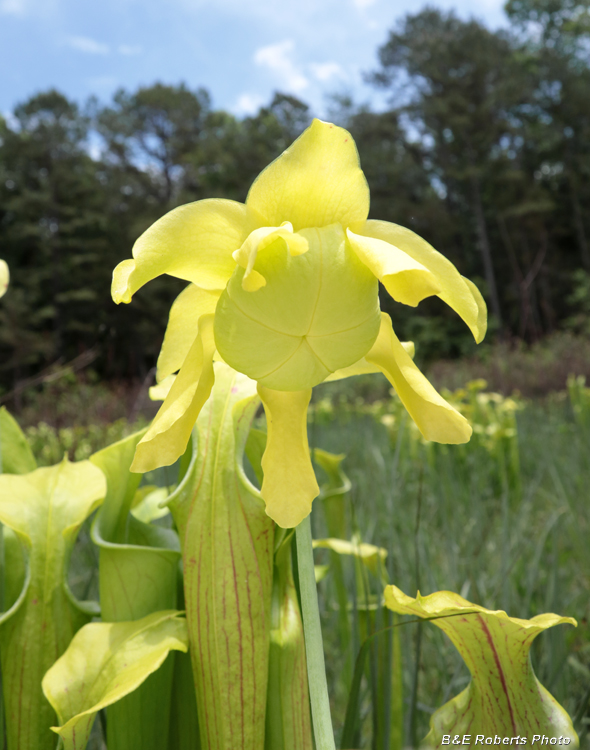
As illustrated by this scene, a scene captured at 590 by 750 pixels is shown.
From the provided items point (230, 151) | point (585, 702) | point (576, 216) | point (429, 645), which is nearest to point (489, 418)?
point (429, 645)

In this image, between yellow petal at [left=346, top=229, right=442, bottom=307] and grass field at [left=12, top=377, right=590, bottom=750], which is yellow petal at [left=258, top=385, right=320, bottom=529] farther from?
grass field at [left=12, top=377, right=590, bottom=750]

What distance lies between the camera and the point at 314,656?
236 mm

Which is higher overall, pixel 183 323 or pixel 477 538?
pixel 183 323

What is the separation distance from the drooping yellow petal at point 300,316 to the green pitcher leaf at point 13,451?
10.6 inches

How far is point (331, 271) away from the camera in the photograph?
0.20 meters

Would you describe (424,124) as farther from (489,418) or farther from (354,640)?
(354,640)

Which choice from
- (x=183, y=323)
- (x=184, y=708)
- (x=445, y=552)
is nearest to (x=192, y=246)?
(x=183, y=323)

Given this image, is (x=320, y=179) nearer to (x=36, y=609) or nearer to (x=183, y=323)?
(x=183, y=323)

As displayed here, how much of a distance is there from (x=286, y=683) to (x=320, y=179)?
0.28 m

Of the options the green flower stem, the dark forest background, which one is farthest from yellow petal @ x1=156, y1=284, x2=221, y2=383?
the dark forest background

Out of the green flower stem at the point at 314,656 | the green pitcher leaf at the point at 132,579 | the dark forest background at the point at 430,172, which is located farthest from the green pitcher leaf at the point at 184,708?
the dark forest background at the point at 430,172

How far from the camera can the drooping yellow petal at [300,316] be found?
0.20m

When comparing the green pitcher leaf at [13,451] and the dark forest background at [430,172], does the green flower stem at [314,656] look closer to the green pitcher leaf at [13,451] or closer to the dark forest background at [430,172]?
the green pitcher leaf at [13,451]

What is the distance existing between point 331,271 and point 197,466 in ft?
0.52
